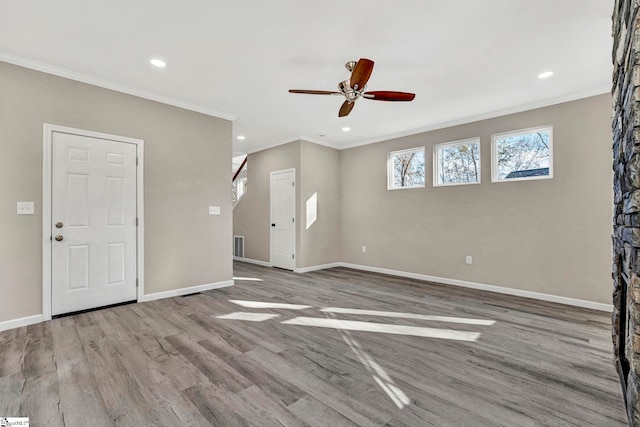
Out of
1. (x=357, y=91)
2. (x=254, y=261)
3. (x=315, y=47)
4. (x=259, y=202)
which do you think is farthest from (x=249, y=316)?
(x=259, y=202)

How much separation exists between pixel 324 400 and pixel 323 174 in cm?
486

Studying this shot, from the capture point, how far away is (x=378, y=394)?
73.4 inches

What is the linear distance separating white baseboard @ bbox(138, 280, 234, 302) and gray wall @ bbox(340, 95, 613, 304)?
9.41 ft

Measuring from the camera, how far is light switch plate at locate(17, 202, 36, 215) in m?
2.94

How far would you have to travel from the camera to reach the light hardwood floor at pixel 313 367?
5.52 ft

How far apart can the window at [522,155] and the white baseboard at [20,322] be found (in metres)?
5.95

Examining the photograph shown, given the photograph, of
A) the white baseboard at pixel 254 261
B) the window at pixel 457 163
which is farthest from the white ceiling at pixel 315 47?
the white baseboard at pixel 254 261

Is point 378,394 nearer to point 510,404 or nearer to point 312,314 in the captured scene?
point 510,404

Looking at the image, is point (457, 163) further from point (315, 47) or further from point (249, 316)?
point (249, 316)

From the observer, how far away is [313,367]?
219 centimetres

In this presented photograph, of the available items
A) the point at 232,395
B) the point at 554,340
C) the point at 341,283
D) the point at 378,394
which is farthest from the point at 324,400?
the point at 341,283

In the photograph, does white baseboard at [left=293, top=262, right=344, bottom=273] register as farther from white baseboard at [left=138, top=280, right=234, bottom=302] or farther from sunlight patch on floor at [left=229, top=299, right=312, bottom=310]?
Answer: sunlight patch on floor at [left=229, top=299, right=312, bottom=310]

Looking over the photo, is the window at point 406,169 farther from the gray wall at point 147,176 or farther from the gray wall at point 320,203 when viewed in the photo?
the gray wall at point 147,176

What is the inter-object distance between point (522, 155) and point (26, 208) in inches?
240
